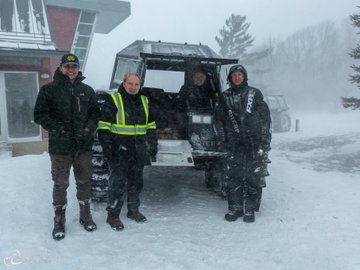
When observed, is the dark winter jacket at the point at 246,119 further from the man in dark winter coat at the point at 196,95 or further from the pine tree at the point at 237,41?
the pine tree at the point at 237,41

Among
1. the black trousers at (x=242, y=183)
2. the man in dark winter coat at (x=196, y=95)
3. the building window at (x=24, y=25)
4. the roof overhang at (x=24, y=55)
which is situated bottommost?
the black trousers at (x=242, y=183)

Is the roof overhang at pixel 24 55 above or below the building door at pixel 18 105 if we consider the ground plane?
above

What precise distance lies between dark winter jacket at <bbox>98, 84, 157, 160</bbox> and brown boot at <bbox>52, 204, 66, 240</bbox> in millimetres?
843

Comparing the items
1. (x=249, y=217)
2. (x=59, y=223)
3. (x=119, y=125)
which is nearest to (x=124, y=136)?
(x=119, y=125)

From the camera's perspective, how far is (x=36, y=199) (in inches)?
209

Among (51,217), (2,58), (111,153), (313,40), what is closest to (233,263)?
(111,153)

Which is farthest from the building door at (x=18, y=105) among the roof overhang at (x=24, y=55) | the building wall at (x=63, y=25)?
the building wall at (x=63, y=25)

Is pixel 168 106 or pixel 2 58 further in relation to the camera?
pixel 2 58

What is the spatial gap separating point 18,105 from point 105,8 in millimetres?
8783

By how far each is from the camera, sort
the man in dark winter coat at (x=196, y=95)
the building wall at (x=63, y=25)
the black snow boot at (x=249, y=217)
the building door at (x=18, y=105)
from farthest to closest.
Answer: the building wall at (x=63, y=25)
the building door at (x=18, y=105)
the man in dark winter coat at (x=196, y=95)
the black snow boot at (x=249, y=217)

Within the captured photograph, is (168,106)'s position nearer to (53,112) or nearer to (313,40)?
(53,112)

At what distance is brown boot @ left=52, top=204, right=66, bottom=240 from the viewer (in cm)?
417

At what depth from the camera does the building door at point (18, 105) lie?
11.4 m

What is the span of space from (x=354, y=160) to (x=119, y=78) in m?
7.55
